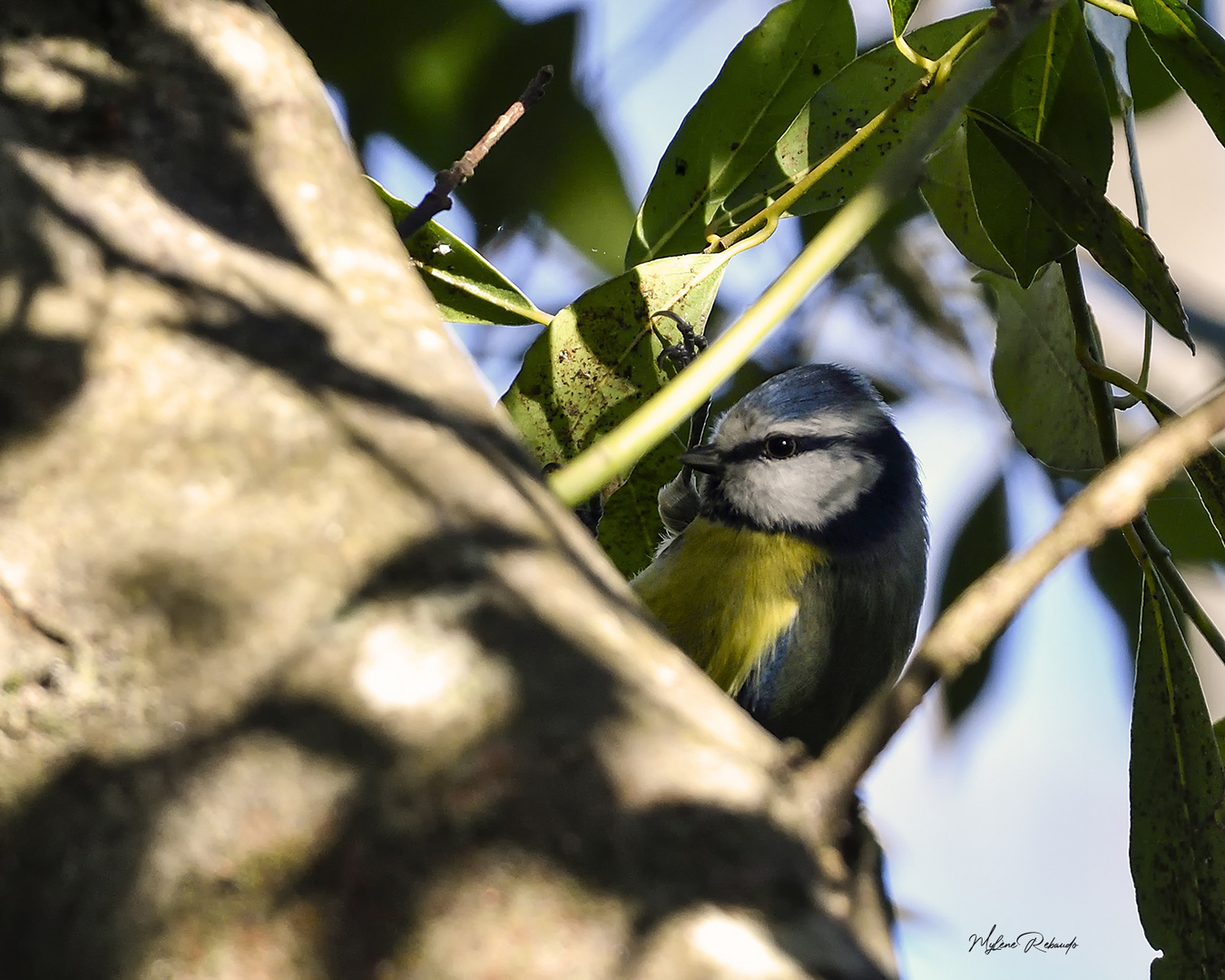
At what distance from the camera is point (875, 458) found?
1.68 metres

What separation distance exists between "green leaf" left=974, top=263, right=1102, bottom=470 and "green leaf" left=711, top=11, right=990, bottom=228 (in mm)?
229

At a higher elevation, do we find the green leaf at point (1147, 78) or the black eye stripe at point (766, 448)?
the green leaf at point (1147, 78)

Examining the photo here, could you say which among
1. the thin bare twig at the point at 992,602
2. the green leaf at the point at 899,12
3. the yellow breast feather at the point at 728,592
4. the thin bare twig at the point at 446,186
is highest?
the green leaf at the point at 899,12

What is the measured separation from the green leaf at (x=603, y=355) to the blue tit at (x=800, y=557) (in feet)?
1.46

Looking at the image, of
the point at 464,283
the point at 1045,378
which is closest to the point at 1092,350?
the point at 1045,378

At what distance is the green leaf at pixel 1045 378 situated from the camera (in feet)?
3.62

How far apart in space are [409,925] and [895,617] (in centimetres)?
119

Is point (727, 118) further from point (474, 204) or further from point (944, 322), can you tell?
point (944, 322)

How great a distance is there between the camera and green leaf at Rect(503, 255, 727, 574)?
3.44 feet

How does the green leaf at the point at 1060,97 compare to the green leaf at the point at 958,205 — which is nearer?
the green leaf at the point at 1060,97

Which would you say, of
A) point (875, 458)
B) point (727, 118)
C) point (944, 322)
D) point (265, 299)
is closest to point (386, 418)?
point (265, 299)

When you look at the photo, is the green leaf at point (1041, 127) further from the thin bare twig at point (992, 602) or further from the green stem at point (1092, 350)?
the thin bare twig at point (992, 602)

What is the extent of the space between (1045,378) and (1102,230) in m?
0.25

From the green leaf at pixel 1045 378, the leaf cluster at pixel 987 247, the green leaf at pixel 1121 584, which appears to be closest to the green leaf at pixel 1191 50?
the leaf cluster at pixel 987 247
